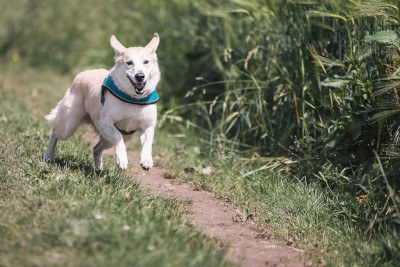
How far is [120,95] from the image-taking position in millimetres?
5547

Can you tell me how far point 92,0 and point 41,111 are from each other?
14.9 feet

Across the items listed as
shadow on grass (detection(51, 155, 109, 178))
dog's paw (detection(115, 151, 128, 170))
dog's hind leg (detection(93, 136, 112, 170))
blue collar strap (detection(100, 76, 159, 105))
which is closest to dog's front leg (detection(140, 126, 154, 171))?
dog's paw (detection(115, 151, 128, 170))

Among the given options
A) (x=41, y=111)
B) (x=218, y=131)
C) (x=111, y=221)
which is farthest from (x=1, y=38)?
(x=111, y=221)

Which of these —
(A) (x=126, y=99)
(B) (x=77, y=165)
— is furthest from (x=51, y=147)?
(A) (x=126, y=99)

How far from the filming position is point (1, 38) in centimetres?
1178

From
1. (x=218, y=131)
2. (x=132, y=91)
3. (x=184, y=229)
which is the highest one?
(x=132, y=91)

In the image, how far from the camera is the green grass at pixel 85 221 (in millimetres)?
3885

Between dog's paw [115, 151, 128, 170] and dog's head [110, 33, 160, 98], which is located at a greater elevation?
dog's head [110, 33, 160, 98]

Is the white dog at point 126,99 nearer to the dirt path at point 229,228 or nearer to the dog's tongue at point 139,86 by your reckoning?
the dog's tongue at point 139,86

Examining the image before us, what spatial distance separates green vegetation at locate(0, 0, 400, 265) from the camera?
5.34 meters

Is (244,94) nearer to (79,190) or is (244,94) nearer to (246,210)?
(246,210)

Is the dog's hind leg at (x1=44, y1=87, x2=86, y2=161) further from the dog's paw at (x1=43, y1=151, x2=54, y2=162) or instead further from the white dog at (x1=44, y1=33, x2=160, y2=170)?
the white dog at (x1=44, y1=33, x2=160, y2=170)

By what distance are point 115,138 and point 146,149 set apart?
0.87 ft

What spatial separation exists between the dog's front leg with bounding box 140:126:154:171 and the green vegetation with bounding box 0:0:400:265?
865 mm
